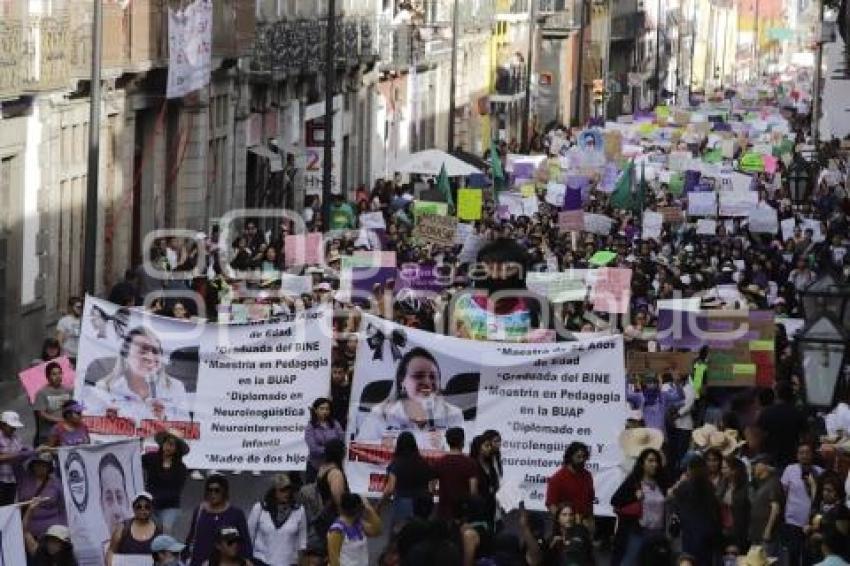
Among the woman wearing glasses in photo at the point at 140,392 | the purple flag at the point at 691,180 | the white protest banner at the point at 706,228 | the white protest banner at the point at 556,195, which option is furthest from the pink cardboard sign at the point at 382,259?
the purple flag at the point at 691,180

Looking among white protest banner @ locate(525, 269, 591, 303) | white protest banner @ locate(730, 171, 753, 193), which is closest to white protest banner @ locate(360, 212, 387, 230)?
white protest banner @ locate(525, 269, 591, 303)

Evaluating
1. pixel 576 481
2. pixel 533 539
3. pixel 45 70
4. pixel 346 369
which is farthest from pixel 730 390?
pixel 45 70

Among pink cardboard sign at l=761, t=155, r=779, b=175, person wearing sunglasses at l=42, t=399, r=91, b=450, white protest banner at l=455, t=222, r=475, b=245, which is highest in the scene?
person wearing sunglasses at l=42, t=399, r=91, b=450

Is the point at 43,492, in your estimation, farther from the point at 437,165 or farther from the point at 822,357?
the point at 437,165

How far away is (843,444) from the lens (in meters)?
19.3

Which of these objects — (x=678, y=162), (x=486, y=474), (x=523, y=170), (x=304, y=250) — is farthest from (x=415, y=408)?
(x=678, y=162)

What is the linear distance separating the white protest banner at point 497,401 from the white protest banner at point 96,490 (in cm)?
227

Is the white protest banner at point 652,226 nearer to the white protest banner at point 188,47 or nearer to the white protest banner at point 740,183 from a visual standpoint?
the white protest banner at point 740,183

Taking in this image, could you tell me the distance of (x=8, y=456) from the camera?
60.2 feet

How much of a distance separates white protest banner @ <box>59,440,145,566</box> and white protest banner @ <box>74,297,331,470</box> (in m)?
2.42

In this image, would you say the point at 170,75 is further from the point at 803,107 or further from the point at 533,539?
the point at 803,107

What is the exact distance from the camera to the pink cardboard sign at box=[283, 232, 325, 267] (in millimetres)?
33812

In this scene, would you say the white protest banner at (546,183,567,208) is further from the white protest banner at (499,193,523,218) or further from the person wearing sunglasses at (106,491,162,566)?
the person wearing sunglasses at (106,491,162,566)

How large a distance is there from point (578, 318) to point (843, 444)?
960 cm
